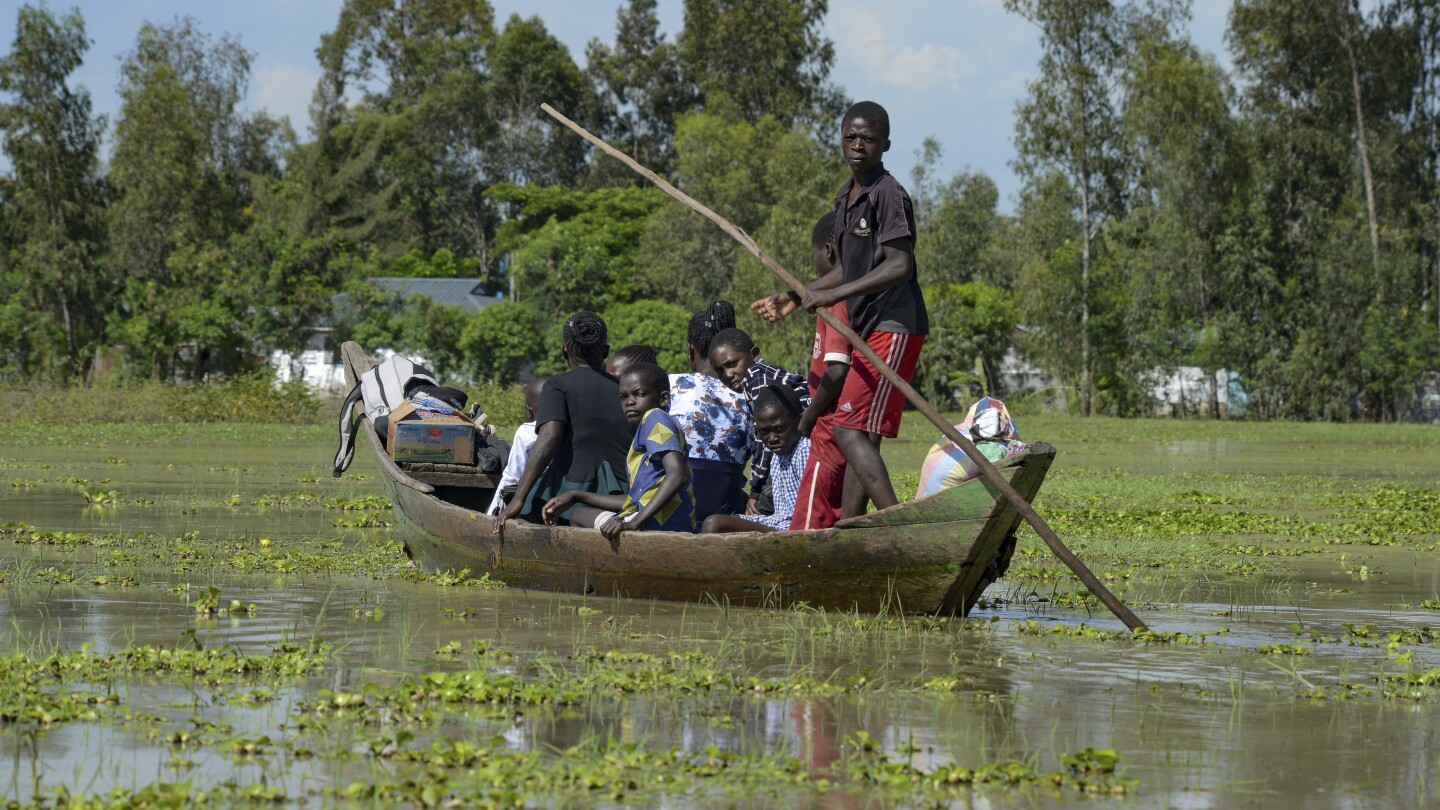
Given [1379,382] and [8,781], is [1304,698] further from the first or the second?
[1379,382]

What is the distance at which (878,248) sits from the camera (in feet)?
22.9

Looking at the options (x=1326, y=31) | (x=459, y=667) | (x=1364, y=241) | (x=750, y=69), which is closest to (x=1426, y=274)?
(x=1364, y=241)

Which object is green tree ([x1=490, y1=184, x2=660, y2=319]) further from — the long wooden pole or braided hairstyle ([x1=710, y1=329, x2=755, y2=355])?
the long wooden pole

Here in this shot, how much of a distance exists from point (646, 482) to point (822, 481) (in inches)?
33.6

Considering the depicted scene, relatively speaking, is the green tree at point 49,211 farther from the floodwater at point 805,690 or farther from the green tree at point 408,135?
the floodwater at point 805,690

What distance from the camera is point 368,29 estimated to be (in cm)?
5822

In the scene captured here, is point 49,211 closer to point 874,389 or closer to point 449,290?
point 449,290

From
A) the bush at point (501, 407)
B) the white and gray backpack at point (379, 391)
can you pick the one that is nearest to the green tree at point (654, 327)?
the bush at point (501, 407)

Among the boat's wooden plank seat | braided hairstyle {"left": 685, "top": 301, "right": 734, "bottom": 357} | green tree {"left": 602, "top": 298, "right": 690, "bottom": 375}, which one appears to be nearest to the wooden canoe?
the boat's wooden plank seat

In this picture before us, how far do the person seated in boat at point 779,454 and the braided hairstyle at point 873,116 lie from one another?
1.44 meters

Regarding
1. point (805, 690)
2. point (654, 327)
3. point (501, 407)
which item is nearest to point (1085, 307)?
point (654, 327)

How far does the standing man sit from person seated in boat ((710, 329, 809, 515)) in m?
1.16

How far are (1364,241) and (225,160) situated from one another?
36883mm

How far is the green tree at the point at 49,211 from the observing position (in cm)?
3694
